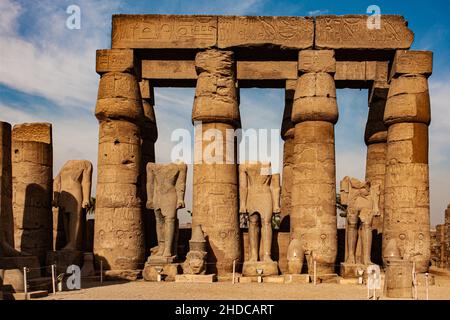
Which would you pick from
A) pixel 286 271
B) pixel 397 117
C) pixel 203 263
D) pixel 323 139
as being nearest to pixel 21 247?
pixel 203 263

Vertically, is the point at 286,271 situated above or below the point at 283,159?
below

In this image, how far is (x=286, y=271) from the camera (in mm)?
18078

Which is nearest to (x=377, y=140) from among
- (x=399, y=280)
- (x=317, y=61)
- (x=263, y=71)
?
(x=263, y=71)

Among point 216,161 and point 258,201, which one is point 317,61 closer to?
point 216,161

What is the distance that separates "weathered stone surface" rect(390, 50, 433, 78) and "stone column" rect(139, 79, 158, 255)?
8.46m

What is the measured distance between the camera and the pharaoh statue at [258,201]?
58.5 ft

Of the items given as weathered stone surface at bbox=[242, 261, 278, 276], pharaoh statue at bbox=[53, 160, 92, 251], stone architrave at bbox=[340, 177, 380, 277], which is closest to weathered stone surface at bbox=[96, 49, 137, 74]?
pharaoh statue at bbox=[53, 160, 92, 251]

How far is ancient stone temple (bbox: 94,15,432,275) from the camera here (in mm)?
18172

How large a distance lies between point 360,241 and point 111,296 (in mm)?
8336

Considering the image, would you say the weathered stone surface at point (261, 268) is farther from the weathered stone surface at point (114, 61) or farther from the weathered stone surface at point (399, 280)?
the weathered stone surface at point (114, 61)

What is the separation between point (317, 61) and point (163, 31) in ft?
15.8

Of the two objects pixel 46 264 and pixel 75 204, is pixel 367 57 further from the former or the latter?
pixel 46 264

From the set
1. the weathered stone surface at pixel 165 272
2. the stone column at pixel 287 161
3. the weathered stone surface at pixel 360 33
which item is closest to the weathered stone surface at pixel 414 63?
the weathered stone surface at pixel 360 33
